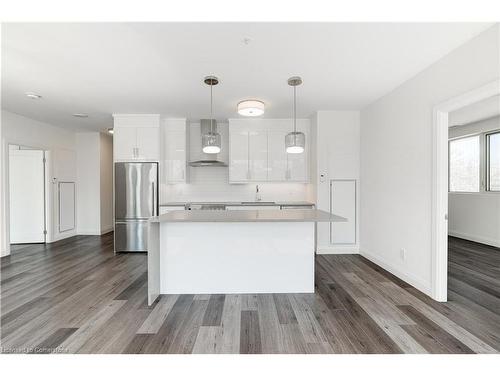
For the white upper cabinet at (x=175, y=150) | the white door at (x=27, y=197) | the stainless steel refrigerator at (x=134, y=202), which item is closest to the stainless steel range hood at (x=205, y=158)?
the white upper cabinet at (x=175, y=150)

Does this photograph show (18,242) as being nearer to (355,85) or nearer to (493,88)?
(355,85)

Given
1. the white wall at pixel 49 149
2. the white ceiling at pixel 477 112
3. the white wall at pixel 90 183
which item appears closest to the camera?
the white ceiling at pixel 477 112

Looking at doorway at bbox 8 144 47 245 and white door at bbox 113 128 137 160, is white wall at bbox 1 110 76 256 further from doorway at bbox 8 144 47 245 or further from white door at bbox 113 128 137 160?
white door at bbox 113 128 137 160

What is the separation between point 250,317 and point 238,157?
11.1 feet

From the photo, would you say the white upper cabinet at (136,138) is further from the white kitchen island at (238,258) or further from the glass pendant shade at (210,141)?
the white kitchen island at (238,258)

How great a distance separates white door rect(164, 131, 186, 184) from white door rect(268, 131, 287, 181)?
1768 mm

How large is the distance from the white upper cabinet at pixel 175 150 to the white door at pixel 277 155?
175 centimetres

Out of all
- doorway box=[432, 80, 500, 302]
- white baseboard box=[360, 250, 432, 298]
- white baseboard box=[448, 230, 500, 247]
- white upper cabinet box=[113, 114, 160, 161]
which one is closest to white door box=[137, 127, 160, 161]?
white upper cabinet box=[113, 114, 160, 161]

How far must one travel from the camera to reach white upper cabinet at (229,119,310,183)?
5266 millimetres

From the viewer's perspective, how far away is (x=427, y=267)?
3.03 m

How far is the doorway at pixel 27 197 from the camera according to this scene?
5512 mm

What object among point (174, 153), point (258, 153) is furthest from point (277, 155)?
point (174, 153)

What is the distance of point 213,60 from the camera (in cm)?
275
